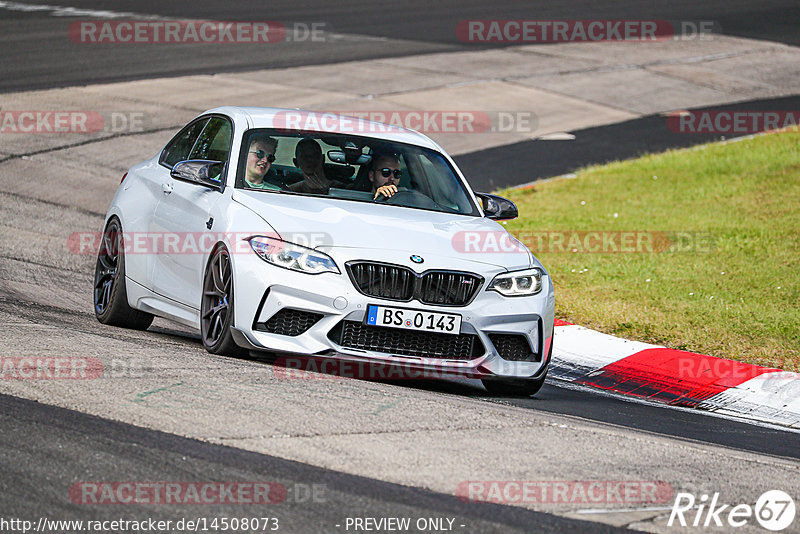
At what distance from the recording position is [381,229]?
7.59 metres

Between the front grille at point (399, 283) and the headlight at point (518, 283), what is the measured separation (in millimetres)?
340

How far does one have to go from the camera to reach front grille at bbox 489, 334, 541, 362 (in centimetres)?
758

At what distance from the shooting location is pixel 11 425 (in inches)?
219

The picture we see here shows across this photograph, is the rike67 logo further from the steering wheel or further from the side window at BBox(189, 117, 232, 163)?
the side window at BBox(189, 117, 232, 163)

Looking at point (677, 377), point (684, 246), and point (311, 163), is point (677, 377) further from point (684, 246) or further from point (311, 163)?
point (684, 246)

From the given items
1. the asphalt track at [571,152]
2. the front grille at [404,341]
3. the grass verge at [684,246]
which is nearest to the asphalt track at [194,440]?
the front grille at [404,341]

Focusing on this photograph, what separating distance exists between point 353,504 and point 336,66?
20952 mm

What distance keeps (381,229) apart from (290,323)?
850 millimetres

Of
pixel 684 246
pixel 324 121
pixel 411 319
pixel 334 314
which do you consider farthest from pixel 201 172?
pixel 684 246

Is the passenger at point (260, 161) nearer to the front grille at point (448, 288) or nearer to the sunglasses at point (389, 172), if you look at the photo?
the sunglasses at point (389, 172)

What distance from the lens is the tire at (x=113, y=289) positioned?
29.5 ft

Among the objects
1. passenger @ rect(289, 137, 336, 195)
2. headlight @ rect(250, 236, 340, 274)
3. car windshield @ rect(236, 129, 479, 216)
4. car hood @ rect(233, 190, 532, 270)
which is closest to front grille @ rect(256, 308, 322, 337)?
headlight @ rect(250, 236, 340, 274)

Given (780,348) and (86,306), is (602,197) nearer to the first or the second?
(780,348)

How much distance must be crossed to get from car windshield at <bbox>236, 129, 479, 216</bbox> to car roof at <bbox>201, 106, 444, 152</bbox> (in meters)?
0.09
